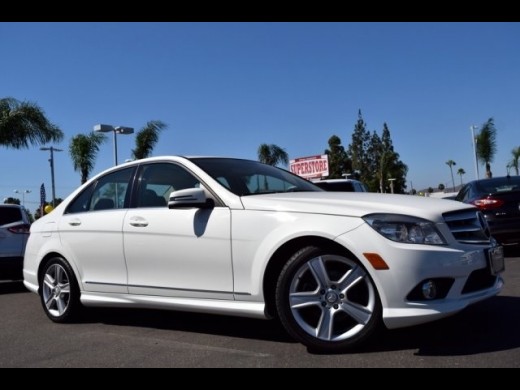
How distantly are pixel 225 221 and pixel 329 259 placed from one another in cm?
90

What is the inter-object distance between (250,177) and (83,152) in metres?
25.8

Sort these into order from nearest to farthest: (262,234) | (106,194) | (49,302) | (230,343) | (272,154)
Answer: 1. (262,234)
2. (230,343)
3. (106,194)
4. (49,302)
5. (272,154)

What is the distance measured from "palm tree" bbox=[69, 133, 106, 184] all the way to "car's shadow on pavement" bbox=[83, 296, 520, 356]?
2445 centimetres

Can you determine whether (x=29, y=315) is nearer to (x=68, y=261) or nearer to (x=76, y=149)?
(x=68, y=261)

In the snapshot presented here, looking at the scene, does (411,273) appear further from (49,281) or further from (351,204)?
(49,281)

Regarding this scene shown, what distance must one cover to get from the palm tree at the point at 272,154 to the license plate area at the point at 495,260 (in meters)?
36.9

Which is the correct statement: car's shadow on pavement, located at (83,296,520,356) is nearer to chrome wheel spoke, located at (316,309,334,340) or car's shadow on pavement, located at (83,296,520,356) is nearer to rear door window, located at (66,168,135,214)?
chrome wheel spoke, located at (316,309,334,340)

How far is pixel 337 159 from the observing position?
70.3 meters

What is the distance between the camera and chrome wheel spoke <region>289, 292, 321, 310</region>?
→ 3.95 m

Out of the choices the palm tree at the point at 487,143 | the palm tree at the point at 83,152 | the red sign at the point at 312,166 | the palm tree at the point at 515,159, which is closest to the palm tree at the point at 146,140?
the palm tree at the point at 83,152

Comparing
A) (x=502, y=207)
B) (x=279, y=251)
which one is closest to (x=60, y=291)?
(x=279, y=251)

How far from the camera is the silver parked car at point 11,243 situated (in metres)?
8.60

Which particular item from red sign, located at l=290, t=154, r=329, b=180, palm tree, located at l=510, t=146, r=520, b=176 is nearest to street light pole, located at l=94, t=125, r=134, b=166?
red sign, located at l=290, t=154, r=329, b=180
